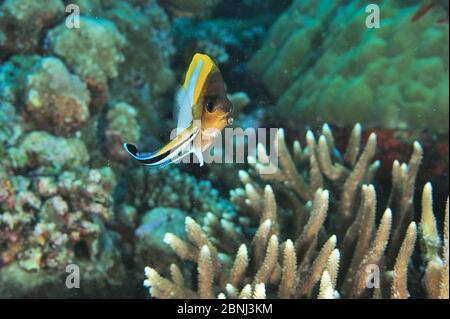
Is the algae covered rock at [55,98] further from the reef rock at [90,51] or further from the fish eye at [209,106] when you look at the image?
the fish eye at [209,106]

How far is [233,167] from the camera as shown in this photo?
198 inches

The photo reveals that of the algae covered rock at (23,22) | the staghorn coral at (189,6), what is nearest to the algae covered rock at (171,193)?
Result: the algae covered rock at (23,22)

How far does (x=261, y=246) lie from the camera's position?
3252 mm

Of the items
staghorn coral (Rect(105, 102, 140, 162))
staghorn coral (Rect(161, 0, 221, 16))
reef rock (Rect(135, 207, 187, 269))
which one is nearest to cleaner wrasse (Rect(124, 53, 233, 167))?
reef rock (Rect(135, 207, 187, 269))

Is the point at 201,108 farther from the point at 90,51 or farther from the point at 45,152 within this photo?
the point at 90,51

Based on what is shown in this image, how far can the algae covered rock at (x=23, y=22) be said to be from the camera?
4.27 metres

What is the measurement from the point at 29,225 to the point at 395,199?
332 centimetres

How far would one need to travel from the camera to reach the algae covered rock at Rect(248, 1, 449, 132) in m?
4.36

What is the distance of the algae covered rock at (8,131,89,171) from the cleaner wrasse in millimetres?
2574

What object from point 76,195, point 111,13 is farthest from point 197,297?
point 111,13

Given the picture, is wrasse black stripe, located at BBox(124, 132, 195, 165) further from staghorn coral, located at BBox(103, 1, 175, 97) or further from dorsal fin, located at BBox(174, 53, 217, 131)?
staghorn coral, located at BBox(103, 1, 175, 97)

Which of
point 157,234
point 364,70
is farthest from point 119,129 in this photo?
point 364,70

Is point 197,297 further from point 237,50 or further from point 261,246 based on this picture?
point 237,50
